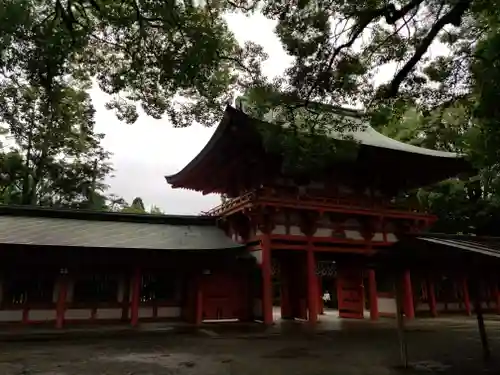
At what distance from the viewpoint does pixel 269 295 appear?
55.7 ft

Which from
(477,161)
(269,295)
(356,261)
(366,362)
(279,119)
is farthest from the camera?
(356,261)

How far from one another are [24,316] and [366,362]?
12.9m

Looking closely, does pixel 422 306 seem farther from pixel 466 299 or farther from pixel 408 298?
pixel 466 299

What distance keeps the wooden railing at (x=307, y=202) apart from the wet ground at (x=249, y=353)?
16.6 feet

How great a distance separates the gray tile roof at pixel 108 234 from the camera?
15858mm

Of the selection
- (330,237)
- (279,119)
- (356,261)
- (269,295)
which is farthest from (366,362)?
(356,261)

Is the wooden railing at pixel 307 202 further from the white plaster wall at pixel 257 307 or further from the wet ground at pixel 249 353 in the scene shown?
the wet ground at pixel 249 353

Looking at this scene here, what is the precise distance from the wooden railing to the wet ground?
5074mm

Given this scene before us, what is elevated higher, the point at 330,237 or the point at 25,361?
the point at 330,237

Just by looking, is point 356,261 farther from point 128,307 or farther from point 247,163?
point 128,307

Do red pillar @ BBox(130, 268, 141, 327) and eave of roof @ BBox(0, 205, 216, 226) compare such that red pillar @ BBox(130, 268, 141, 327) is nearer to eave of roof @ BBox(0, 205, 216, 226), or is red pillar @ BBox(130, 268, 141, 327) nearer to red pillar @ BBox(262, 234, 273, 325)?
eave of roof @ BBox(0, 205, 216, 226)

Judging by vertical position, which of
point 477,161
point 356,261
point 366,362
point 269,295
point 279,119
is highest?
point 279,119

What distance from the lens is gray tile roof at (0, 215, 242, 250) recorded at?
15858 millimetres

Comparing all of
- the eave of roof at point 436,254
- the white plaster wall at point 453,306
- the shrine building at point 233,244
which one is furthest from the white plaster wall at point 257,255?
the white plaster wall at point 453,306
